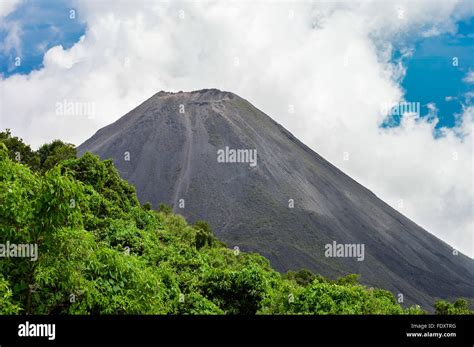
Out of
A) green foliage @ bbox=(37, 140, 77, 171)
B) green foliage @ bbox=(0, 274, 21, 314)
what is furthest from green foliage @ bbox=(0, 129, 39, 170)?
green foliage @ bbox=(0, 274, 21, 314)

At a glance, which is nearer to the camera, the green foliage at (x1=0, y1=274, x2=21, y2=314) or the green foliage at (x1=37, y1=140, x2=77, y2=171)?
the green foliage at (x1=0, y1=274, x2=21, y2=314)

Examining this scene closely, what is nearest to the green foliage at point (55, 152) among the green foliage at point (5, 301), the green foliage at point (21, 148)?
the green foliage at point (21, 148)

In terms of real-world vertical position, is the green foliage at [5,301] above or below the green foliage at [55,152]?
below

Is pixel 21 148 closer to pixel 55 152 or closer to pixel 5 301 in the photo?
pixel 55 152

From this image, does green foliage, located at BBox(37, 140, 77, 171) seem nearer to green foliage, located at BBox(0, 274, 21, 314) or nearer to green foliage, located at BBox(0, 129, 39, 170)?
green foliage, located at BBox(0, 129, 39, 170)

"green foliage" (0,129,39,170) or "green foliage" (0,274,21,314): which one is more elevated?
"green foliage" (0,129,39,170)

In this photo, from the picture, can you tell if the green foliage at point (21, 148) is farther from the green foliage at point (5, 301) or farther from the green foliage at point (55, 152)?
the green foliage at point (5, 301)

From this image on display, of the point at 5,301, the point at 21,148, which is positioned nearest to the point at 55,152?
the point at 21,148

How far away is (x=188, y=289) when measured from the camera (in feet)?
90.9

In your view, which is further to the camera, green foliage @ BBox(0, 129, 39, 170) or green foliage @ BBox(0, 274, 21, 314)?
green foliage @ BBox(0, 129, 39, 170)

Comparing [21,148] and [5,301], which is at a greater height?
[21,148]

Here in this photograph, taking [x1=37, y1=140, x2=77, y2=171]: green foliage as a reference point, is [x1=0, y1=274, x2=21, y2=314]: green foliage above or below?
below

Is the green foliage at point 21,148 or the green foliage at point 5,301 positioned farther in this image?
the green foliage at point 21,148
